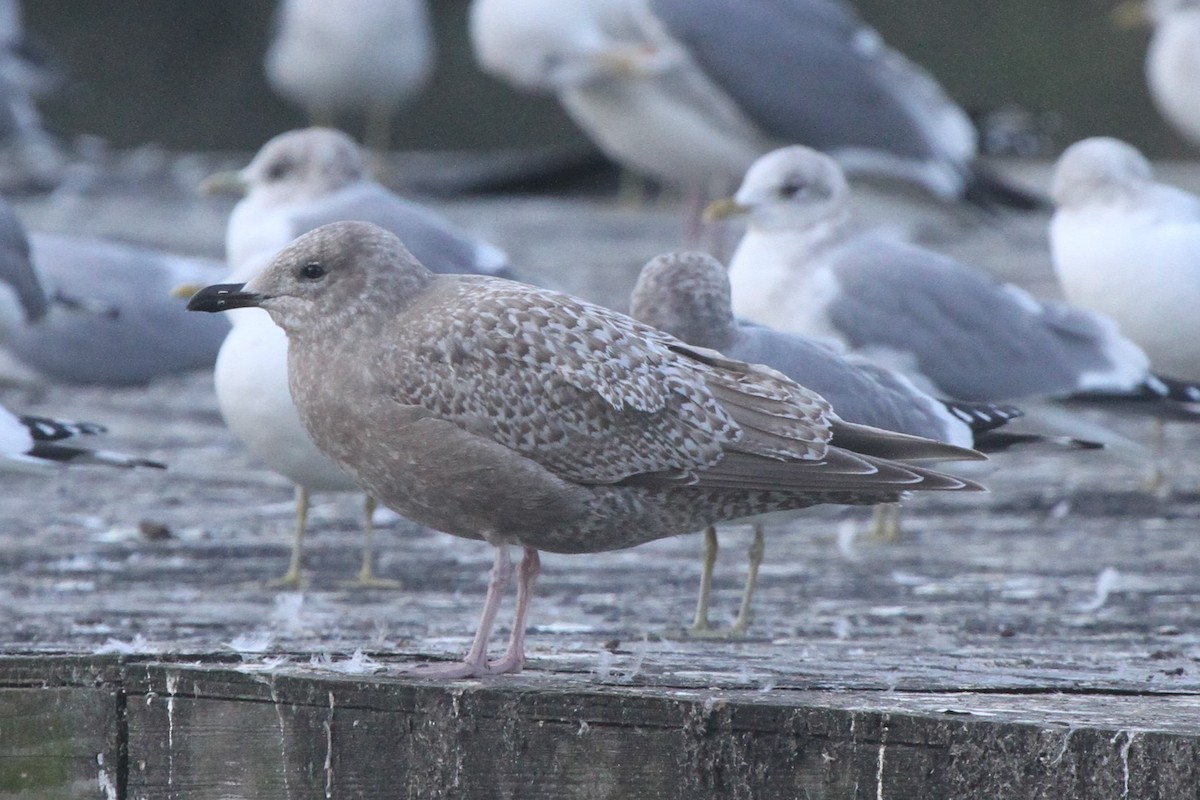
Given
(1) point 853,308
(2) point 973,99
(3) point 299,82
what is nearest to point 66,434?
(1) point 853,308

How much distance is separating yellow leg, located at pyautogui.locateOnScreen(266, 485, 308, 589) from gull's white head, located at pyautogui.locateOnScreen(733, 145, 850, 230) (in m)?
1.38

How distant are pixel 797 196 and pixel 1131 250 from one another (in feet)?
3.04

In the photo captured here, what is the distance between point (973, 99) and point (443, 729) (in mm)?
12068

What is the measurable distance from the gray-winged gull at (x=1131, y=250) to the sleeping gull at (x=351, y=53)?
6.13 m

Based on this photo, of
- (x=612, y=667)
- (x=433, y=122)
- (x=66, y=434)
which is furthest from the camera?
(x=433, y=122)

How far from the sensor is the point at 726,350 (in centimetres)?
350

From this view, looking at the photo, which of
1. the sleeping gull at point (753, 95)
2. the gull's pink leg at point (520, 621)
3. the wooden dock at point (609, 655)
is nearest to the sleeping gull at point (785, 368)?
the wooden dock at point (609, 655)

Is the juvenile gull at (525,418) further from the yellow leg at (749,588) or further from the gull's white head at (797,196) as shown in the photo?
the gull's white head at (797,196)

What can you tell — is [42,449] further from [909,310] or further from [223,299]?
[909,310]

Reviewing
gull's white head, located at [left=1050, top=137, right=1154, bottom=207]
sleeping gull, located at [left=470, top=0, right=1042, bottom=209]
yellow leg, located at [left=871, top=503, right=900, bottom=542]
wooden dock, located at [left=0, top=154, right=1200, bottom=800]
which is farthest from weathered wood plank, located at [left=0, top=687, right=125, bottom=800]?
sleeping gull, located at [left=470, top=0, right=1042, bottom=209]

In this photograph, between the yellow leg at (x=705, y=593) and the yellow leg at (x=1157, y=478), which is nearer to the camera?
the yellow leg at (x=705, y=593)

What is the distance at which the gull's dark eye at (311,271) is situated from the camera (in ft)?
9.60

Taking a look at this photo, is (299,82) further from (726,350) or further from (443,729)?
(443,729)

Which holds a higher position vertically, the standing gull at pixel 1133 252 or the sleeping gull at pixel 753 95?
the sleeping gull at pixel 753 95
